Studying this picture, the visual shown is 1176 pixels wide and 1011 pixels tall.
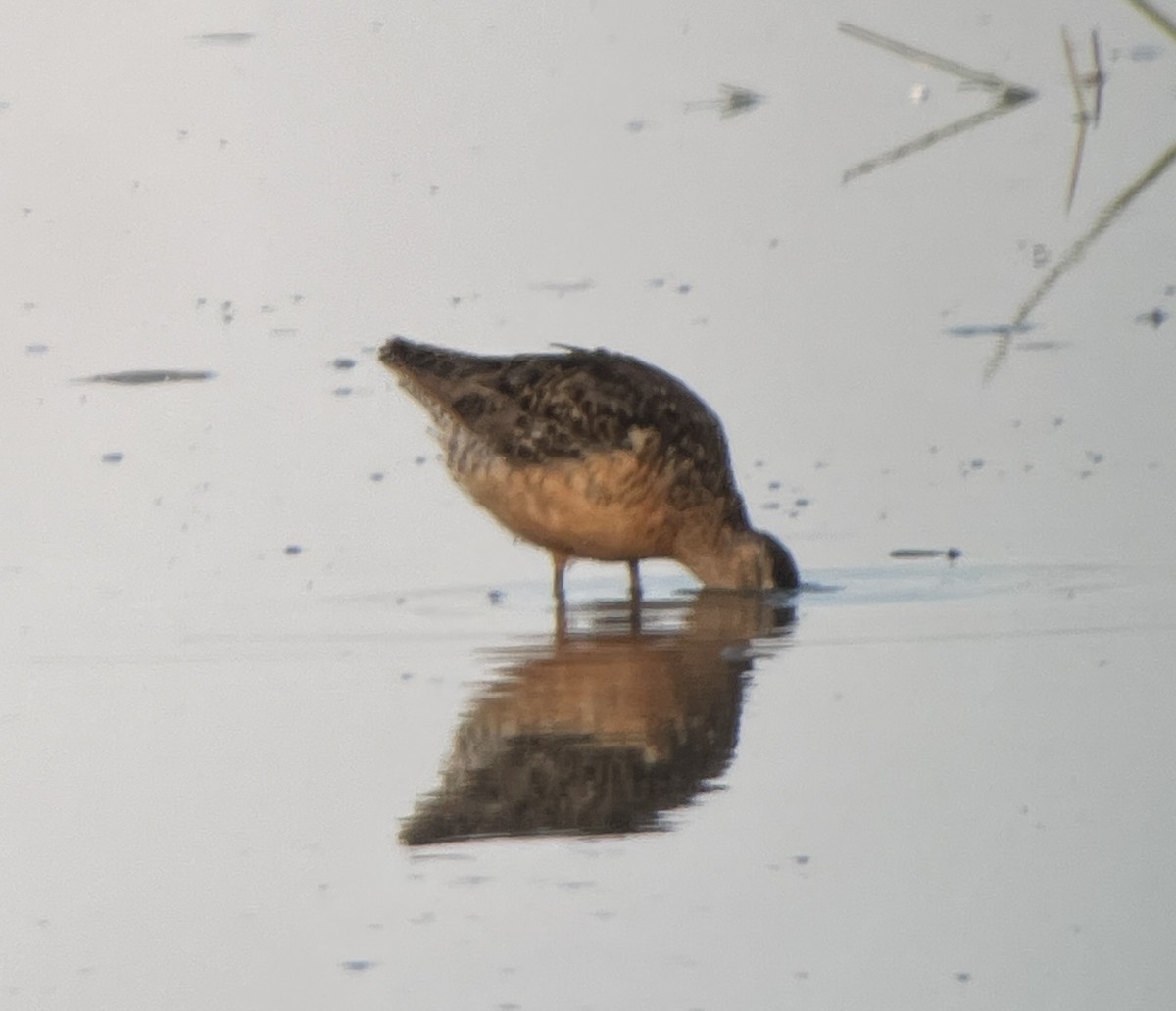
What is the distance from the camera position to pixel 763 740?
745 centimetres

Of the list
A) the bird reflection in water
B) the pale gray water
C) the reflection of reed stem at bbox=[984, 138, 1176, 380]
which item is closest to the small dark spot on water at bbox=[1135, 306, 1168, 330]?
the pale gray water

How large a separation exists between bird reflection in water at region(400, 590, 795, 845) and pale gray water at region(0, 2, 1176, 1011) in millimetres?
28

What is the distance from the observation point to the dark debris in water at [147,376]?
38.2 ft

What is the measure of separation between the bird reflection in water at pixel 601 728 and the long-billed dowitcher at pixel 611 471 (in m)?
0.41

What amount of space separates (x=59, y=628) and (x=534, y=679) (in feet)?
4.84

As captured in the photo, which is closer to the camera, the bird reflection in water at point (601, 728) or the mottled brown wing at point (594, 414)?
the bird reflection in water at point (601, 728)

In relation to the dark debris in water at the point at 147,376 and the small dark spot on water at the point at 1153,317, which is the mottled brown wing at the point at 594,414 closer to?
the dark debris in water at the point at 147,376

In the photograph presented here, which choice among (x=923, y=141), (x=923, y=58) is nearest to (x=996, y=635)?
(x=923, y=58)

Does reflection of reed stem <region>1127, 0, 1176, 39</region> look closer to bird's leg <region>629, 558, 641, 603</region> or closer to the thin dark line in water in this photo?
bird's leg <region>629, 558, 641, 603</region>

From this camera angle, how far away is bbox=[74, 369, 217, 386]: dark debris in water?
1166 cm

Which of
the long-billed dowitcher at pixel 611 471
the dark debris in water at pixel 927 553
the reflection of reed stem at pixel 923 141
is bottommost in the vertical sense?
the dark debris in water at pixel 927 553

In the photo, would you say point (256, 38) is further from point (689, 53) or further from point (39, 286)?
point (39, 286)

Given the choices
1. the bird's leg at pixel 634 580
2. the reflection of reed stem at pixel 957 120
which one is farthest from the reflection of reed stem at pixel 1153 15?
the bird's leg at pixel 634 580

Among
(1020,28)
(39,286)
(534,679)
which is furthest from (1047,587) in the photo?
(1020,28)
